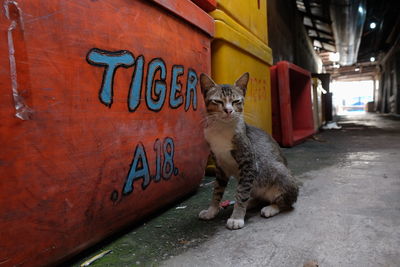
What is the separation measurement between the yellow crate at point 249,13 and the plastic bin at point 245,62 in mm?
123

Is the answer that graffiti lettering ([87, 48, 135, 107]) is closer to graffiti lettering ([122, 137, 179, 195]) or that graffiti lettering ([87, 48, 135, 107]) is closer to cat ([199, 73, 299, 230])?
graffiti lettering ([122, 137, 179, 195])

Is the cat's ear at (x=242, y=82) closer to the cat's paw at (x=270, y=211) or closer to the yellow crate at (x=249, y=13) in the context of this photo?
the cat's paw at (x=270, y=211)

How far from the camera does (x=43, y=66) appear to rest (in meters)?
1.09

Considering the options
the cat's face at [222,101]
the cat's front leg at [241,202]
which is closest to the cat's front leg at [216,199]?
the cat's front leg at [241,202]

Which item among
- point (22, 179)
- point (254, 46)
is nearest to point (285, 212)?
point (22, 179)

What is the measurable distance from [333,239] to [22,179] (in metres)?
1.44

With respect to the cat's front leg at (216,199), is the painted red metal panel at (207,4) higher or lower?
higher

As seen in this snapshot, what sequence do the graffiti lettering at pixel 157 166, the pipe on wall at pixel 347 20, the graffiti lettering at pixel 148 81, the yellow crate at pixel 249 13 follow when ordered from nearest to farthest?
the graffiti lettering at pixel 148 81 → the graffiti lettering at pixel 157 166 → the yellow crate at pixel 249 13 → the pipe on wall at pixel 347 20

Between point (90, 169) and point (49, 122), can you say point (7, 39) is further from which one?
point (90, 169)

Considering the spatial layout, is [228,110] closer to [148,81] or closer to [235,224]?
[148,81]

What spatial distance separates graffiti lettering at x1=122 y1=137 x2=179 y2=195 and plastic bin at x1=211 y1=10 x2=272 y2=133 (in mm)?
1282

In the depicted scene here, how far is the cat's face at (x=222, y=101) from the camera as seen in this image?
1.67 m

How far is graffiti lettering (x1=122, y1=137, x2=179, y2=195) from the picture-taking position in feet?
5.07

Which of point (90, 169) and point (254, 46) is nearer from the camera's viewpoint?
point (90, 169)
